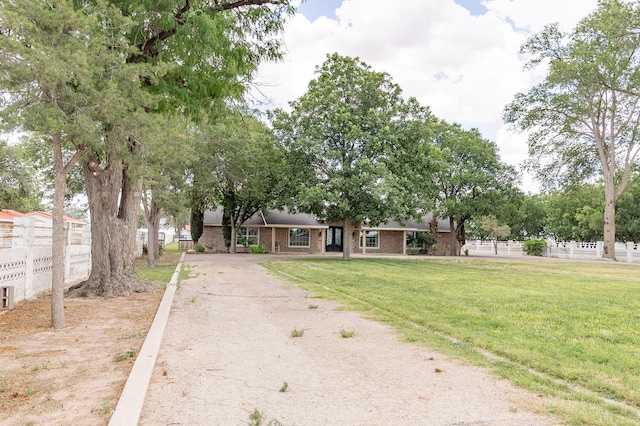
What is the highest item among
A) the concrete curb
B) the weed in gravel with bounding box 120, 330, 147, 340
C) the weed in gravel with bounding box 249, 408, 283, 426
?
the concrete curb

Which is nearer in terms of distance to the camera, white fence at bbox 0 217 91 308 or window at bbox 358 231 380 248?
white fence at bbox 0 217 91 308

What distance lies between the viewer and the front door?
3825cm

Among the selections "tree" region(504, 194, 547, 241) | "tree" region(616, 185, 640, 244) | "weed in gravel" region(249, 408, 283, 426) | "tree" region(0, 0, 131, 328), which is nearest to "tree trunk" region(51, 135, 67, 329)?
"tree" region(0, 0, 131, 328)

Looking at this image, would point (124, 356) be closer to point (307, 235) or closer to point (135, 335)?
point (135, 335)

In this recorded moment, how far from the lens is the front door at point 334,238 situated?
125 ft

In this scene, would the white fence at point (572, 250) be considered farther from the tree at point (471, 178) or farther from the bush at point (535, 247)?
the tree at point (471, 178)

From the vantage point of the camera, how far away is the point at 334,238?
3856 centimetres

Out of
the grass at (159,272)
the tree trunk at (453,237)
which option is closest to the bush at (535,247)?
the tree trunk at (453,237)

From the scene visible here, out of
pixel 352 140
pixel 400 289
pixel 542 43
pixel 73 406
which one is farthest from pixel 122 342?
pixel 542 43

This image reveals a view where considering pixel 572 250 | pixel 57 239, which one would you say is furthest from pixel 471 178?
pixel 57 239

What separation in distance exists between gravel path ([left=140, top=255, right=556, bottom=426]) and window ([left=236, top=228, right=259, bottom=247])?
27987 millimetres

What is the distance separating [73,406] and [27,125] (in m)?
4.00

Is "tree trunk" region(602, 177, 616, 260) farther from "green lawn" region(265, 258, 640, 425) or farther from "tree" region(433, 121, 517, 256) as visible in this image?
"green lawn" region(265, 258, 640, 425)

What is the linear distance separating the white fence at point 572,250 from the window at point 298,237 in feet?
46.4
